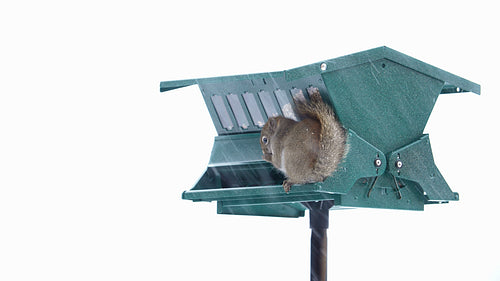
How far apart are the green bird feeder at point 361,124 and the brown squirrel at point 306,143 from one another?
5 centimetres

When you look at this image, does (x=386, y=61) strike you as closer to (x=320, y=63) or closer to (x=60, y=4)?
(x=320, y=63)

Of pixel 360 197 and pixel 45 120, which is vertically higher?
pixel 45 120

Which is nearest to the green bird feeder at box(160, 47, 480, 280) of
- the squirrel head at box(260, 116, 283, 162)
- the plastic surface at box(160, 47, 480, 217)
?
the plastic surface at box(160, 47, 480, 217)

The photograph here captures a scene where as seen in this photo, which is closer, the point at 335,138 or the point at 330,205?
the point at 335,138

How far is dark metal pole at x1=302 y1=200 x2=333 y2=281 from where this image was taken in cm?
523

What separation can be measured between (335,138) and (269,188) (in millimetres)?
436

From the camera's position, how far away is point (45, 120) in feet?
35.3

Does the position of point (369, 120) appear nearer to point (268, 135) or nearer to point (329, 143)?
point (329, 143)

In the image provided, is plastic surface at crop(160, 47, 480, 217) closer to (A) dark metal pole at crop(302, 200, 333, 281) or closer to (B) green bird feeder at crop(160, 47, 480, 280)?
(B) green bird feeder at crop(160, 47, 480, 280)

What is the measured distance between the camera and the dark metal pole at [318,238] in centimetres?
523

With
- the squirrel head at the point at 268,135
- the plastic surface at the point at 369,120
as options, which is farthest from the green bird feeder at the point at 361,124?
the squirrel head at the point at 268,135

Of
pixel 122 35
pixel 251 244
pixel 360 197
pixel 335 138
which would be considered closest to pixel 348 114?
pixel 335 138

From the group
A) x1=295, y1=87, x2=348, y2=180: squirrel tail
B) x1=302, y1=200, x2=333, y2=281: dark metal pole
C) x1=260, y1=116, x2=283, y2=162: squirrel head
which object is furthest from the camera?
x1=302, y1=200, x2=333, y2=281: dark metal pole

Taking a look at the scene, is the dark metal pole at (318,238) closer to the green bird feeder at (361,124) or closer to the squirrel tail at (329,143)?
the green bird feeder at (361,124)
